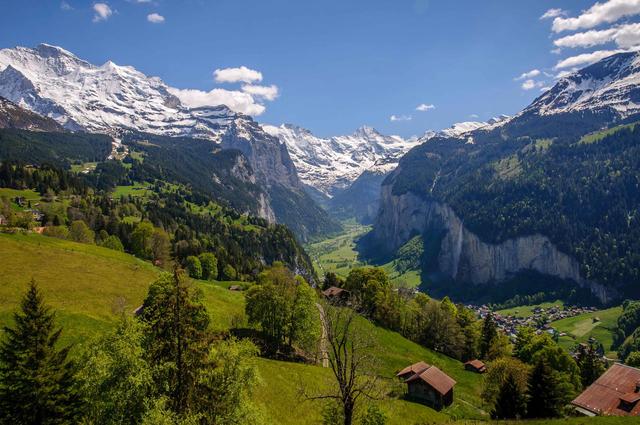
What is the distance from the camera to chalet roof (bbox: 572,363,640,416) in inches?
2312

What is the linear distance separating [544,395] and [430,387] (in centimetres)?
1719

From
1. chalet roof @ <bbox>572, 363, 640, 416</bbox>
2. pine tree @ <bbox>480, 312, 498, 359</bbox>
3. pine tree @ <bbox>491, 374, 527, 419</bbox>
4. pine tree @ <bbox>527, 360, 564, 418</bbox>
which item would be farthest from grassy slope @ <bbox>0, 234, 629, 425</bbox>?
pine tree @ <bbox>480, 312, 498, 359</bbox>

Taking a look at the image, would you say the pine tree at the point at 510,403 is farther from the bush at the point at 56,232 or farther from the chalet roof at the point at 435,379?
the bush at the point at 56,232

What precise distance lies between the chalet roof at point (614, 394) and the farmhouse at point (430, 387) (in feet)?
56.3

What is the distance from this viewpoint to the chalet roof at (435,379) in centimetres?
6669

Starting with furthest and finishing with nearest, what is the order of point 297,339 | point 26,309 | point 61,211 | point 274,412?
1. point 61,211
2. point 297,339
3. point 274,412
4. point 26,309

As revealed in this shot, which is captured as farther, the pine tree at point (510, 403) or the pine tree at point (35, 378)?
the pine tree at point (510, 403)

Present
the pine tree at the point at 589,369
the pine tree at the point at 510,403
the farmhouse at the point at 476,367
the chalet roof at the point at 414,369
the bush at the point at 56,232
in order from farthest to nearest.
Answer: the bush at the point at 56,232, the farmhouse at the point at 476,367, the pine tree at the point at 589,369, the chalet roof at the point at 414,369, the pine tree at the point at 510,403

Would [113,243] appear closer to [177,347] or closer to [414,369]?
[414,369]

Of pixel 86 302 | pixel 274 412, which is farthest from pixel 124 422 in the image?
pixel 86 302

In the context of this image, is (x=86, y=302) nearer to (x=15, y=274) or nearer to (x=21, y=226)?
(x=15, y=274)

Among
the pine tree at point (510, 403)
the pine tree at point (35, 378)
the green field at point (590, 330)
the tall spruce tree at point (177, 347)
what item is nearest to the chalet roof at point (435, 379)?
the pine tree at point (510, 403)

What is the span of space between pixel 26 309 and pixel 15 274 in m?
32.6

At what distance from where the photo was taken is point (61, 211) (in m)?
140
